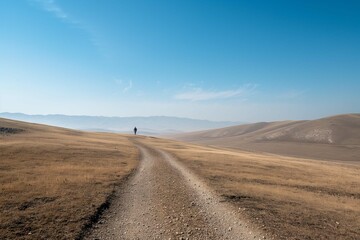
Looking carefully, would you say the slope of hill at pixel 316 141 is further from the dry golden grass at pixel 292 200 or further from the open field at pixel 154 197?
the open field at pixel 154 197

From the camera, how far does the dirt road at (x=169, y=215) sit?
13211 millimetres

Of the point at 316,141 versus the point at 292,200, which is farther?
the point at 316,141

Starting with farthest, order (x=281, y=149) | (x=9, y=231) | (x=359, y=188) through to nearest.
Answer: (x=281, y=149) < (x=359, y=188) < (x=9, y=231)

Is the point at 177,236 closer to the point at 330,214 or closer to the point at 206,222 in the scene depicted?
the point at 206,222

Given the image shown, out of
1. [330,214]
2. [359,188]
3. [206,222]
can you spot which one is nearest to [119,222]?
[206,222]

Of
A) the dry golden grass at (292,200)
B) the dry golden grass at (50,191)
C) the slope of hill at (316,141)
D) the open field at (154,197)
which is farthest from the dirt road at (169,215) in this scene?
the slope of hill at (316,141)

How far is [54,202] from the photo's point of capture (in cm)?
1630

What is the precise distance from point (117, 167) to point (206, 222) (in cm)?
1728

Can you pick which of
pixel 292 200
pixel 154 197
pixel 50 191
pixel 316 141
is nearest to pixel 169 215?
pixel 154 197

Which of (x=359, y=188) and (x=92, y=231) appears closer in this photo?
(x=92, y=231)

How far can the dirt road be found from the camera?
1321 cm

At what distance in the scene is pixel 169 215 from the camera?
1559 cm

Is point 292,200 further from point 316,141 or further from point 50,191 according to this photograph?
point 316,141

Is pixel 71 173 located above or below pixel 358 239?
above
